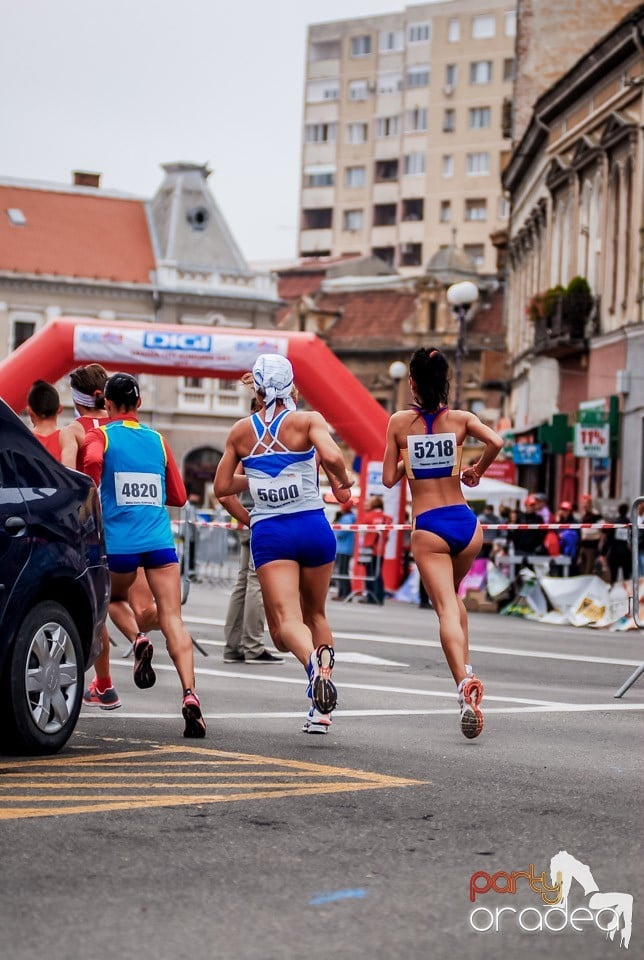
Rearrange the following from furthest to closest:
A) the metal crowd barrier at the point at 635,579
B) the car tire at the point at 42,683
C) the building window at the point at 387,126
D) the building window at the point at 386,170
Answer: the building window at the point at 387,126 < the building window at the point at 386,170 < the metal crowd barrier at the point at 635,579 < the car tire at the point at 42,683

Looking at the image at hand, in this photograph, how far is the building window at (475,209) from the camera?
102 meters

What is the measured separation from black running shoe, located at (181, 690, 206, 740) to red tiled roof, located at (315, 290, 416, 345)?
77.8 metres

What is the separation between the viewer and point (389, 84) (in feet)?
354

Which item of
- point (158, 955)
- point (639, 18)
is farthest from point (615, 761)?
point (639, 18)

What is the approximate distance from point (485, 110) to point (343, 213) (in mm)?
10560

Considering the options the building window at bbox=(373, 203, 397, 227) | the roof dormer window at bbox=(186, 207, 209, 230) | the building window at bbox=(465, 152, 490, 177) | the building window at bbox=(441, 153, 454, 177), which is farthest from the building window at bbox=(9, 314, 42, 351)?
the building window at bbox=(373, 203, 397, 227)

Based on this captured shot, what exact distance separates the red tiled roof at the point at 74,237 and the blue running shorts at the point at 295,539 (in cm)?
6657

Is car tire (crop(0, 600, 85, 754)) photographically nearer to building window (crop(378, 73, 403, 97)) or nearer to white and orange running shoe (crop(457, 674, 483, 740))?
white and orange running shoe (crop(457, 674, 483, 740))

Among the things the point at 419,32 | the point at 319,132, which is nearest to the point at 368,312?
the point at 419,32

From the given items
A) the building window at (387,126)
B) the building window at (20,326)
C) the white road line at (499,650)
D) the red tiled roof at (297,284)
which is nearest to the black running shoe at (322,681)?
the white road line at (499,650)

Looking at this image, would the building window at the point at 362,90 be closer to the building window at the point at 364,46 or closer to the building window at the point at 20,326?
the building window at the point at 364,46

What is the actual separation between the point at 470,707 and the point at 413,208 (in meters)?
97.6

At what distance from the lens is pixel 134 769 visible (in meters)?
8.05

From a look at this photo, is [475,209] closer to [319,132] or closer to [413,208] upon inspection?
[413,208]
